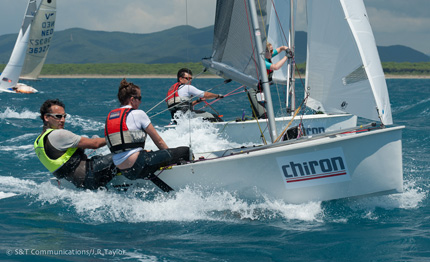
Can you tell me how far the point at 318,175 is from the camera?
527 cm

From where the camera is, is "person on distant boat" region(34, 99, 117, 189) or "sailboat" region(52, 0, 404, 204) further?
"person on distant boat" region(34, 99, 117, 189)

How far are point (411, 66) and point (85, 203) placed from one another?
103 metres

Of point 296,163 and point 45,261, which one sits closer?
point 45,261

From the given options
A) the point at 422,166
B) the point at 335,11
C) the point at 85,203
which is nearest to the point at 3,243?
the point at 85,203

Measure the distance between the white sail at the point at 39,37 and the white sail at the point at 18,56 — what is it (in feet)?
1.23

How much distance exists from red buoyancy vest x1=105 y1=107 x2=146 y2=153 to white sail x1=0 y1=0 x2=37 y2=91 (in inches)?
1000

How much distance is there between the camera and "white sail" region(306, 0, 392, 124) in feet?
18.2

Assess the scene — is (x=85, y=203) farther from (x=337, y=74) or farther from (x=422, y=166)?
(x=422, y=166)

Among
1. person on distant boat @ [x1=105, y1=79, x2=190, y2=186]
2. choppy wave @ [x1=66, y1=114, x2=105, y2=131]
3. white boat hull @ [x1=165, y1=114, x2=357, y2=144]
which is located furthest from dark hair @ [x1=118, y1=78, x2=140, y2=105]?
choppy wave @ [x1=66, y1=114, x2=105, y2=131]

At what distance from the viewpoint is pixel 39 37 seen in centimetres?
3027

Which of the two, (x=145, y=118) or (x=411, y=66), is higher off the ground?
(x=411, y=66)

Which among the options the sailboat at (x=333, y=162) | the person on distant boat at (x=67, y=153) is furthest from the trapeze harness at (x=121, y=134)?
the sailboat at (x=333, y=162)

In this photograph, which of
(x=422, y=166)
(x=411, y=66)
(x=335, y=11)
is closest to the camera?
(x=335, y=11)

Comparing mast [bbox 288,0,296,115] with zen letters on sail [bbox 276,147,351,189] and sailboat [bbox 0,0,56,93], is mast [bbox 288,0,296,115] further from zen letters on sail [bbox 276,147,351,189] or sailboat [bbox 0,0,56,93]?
sailboat [bbox 0,0,56,93]
